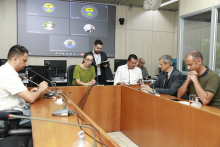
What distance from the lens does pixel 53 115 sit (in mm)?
1592

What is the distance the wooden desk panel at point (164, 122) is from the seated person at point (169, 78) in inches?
13.0

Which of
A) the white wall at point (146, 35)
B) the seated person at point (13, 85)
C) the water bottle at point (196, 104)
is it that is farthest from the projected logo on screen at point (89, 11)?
the water bottle at point (196, 104)

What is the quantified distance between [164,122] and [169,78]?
86 centimetres

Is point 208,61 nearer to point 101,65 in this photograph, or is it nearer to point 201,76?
point 201,76

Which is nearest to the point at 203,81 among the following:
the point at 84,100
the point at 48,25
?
the point at 84,100

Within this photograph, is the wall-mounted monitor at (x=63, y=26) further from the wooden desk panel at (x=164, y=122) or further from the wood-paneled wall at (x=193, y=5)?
the wooden desk panel at (x=164, y=122)

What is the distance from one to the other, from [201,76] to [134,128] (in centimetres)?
120

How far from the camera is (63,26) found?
5.36 metres

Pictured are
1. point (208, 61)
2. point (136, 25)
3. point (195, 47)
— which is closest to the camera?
point (208, 61)

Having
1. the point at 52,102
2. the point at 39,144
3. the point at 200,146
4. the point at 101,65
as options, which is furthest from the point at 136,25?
the point at 39,144

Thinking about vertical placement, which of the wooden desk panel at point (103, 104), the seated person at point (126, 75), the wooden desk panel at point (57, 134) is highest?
the seated person at point (126, 75)

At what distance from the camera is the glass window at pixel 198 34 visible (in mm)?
3738

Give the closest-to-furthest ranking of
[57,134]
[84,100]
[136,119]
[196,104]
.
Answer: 1. [57,134]
2. [196,104]
3. [136,119]
4. [84,100]

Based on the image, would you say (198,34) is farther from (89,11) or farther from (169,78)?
(89,11)
